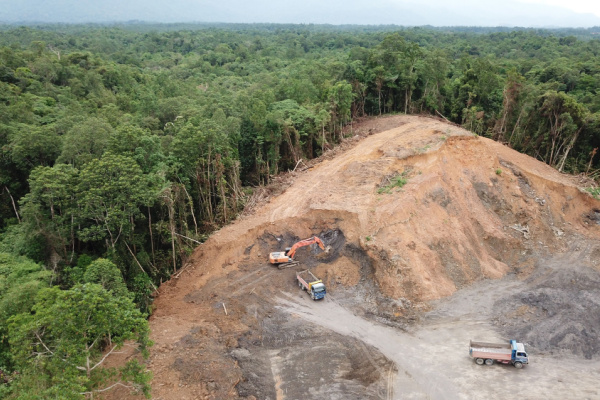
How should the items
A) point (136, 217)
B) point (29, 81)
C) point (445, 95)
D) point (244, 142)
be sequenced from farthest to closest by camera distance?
point (445, 95), point (29, 81), point (244, 142), point (136, 217)

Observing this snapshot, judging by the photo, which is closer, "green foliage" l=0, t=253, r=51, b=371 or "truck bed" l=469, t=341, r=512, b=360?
"green foliage" l=0, t=253, r=51, b=371

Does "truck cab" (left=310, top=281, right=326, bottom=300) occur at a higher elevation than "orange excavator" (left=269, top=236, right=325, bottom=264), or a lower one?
lower

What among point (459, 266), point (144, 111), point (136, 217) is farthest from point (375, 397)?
point (144, 111)

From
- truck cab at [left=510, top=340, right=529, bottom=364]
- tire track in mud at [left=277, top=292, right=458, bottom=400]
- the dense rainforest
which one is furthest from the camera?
truck cab at [left=510, top=340, right=529, bottom=364]

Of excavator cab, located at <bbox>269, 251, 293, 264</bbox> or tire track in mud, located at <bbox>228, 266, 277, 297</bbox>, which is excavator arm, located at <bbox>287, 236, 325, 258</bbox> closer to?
excavator cab, located at <bbox>269, 251, 293, 264</bbox>

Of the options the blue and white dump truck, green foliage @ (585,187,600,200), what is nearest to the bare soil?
the blue and white dump truck

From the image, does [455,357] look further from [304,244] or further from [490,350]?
[304,244]

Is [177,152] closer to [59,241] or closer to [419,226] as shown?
[59,241]

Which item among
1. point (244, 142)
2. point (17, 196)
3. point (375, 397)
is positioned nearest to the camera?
point (375, 397)
